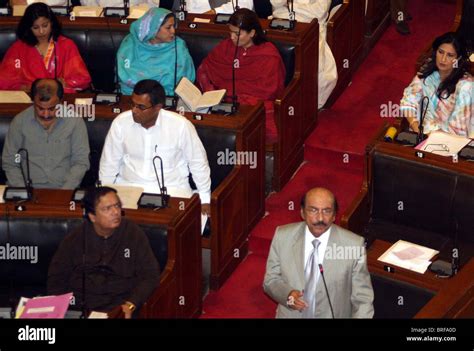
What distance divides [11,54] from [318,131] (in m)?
2.02

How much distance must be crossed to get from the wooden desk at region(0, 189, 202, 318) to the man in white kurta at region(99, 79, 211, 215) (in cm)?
43

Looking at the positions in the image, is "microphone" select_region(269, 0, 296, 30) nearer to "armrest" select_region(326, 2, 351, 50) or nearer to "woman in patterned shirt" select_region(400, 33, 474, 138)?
"armrest" select_region(326, 2, 351, 50)

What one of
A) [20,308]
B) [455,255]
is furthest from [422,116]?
[20,308]

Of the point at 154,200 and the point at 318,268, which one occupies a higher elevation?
the point at 154,200

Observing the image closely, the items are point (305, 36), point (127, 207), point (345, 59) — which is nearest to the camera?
point (127, 207)

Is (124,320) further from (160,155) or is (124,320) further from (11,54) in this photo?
(11,54)

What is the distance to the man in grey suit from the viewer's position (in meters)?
5.88

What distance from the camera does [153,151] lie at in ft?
23.4

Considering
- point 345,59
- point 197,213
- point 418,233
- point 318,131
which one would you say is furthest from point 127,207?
point 345,59

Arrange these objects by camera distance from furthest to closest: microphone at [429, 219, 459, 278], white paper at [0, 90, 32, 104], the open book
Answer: white paper at [0, 90, 32, 104]
the open book
microphone at [429, 219, 459, 278]

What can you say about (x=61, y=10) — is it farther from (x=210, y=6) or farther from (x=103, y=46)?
(x=210, y=6)

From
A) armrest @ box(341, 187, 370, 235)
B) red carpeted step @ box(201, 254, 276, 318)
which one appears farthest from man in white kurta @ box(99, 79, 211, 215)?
armrest @ box(341, 187, 370, 235)

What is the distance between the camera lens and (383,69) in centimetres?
925

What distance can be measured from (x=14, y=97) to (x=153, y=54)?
91 centimetres
